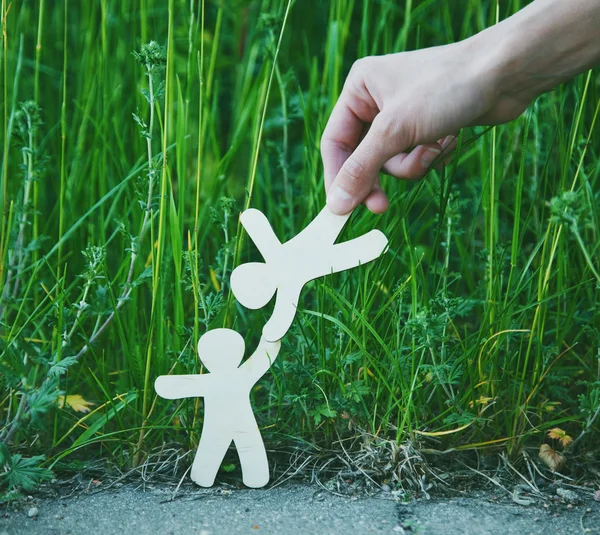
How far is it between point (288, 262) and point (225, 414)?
0.26 meters

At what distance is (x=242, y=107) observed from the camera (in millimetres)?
1750

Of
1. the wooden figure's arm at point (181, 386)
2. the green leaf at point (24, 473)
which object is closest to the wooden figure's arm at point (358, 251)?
the wooden figure's arm at point (181, 386)

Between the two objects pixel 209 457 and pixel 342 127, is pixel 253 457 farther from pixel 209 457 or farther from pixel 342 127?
pixel 342 127

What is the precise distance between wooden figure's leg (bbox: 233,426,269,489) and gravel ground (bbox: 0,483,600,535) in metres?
0.02

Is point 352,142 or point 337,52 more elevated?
point 337,52

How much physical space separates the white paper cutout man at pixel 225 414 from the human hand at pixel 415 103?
30 cm

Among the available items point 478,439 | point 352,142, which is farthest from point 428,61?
point 478,439

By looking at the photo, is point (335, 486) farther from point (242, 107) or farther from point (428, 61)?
point (242, 107)

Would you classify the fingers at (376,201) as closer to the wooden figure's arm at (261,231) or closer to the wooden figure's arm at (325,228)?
the wooden figure's arm at (325,228)

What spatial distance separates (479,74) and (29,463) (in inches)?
34.8

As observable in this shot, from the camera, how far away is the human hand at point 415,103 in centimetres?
110

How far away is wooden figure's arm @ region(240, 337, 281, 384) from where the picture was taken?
1156 millimetres

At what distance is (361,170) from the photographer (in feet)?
3.73

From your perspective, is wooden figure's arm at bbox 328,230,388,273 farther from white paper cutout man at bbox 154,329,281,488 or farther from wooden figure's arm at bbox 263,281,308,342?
white paper cutout man at bbox 154,329,281,488
